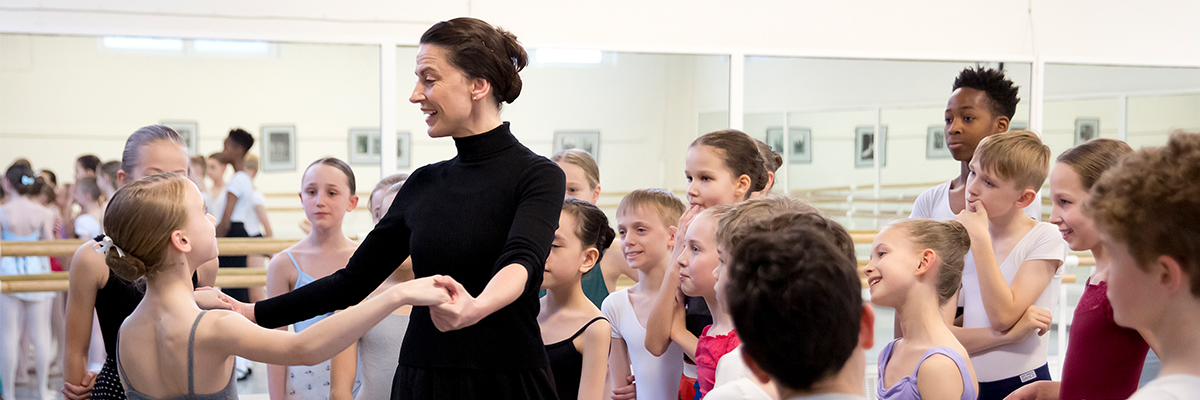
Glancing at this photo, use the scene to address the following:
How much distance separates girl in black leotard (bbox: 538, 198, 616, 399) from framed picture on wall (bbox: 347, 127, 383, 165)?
221cm

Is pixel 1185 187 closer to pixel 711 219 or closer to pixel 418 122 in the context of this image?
pixel 711 219

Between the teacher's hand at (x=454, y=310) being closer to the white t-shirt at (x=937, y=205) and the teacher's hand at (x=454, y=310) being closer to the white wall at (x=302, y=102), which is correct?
the white t-shirt at (x=937, y=205)

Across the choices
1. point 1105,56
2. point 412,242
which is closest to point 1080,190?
point 412,242

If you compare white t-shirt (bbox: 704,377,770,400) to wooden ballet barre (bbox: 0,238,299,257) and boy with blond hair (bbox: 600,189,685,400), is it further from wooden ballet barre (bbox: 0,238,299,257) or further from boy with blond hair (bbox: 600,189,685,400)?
wooden ballet barre (bbox: 0,238,299,257)

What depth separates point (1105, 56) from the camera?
4.91 meters

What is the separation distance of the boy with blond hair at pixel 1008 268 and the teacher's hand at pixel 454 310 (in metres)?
1.45

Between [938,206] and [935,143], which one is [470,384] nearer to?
[938,206]

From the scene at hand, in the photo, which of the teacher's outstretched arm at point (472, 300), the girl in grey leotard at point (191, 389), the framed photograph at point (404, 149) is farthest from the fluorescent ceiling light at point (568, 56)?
the teacher's outstretched arm at point (472, 300)

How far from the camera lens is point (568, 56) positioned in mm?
4453

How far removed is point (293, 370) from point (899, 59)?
3.62 metres

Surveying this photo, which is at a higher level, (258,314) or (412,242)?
(412,242)

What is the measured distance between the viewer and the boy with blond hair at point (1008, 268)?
7.25 feet

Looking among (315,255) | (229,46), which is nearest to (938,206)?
(315,255)

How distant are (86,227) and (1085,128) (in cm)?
587
